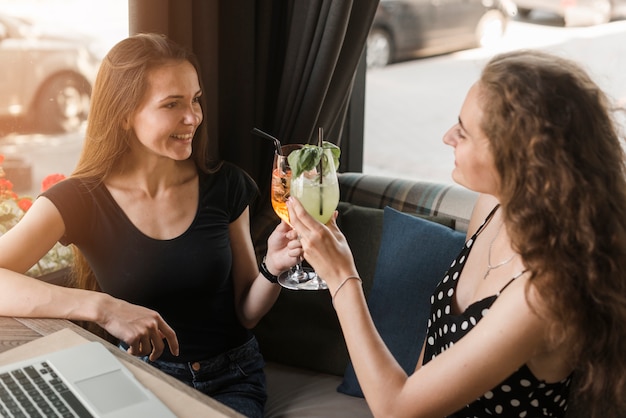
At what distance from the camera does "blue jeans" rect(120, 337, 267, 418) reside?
75.9 inches

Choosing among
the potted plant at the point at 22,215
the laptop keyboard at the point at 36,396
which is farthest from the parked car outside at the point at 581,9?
the laptop keyboard at the point at 36,396

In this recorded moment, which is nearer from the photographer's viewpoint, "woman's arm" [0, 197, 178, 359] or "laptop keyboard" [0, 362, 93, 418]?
"laptop keyboard" [0, 362, 93, 418]

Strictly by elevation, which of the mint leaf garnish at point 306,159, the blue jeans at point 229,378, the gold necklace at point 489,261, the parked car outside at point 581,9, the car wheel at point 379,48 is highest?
the parked car outside at point 581,9

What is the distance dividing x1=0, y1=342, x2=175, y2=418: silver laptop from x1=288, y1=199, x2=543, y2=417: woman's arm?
1.34 ft

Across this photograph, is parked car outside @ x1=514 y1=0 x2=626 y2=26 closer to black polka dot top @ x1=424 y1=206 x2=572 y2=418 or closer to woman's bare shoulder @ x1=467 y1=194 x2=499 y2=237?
woman's bare shoulder @ x1=467 y1=194 x2=499 y2=237

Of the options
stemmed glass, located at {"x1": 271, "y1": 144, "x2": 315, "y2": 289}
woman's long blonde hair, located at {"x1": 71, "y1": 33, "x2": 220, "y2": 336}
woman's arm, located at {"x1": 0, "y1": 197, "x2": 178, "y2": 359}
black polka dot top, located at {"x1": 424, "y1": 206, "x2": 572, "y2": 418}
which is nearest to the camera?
black polka dot top, located at {"x1": 424, "y1": 206, "x2": 572, "y2": 418}

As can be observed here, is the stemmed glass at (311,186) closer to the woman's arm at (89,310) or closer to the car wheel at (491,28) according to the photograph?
the woman's arm at (89,310)

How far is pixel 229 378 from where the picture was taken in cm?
197

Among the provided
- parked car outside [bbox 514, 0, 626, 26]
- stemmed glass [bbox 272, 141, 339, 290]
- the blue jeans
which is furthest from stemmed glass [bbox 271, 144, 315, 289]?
parked car outside [bbox 514, 0, 626, 26]

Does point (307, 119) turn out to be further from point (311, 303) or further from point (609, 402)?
point (609, 402)

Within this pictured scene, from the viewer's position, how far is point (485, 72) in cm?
142

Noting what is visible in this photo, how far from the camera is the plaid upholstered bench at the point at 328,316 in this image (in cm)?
216

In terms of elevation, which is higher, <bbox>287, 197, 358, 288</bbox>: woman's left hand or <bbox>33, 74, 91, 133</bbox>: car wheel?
<bbox>33, 74, 91, 133</bbox>: car wheel

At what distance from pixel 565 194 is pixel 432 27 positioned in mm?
2073
